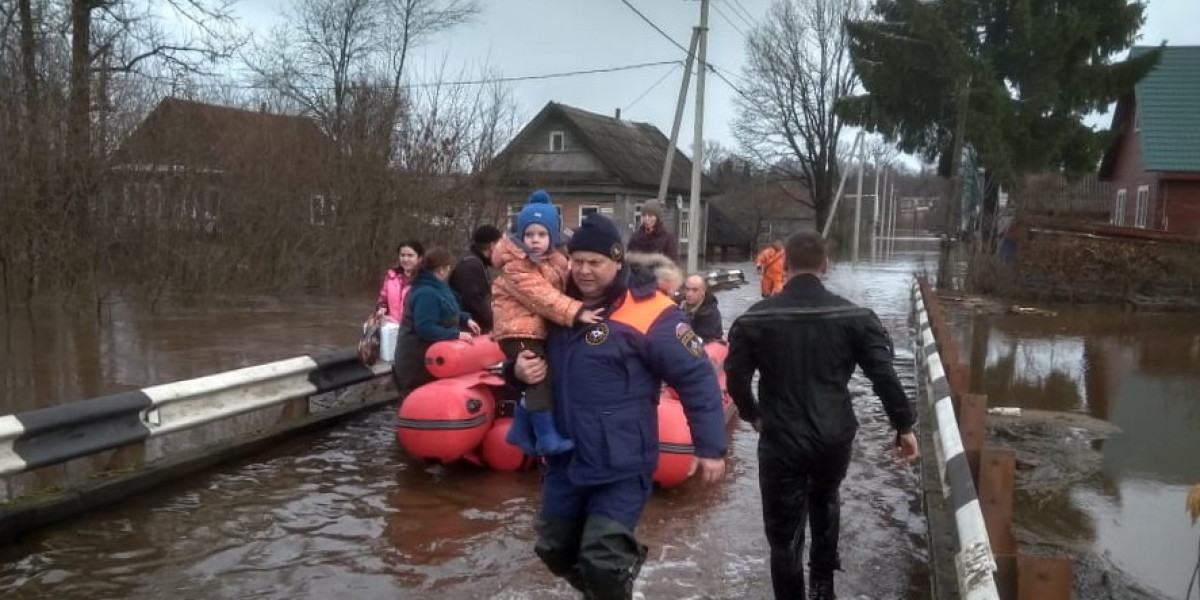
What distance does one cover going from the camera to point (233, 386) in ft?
24.2

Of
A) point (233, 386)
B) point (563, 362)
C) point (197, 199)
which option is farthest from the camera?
point (197, 199)

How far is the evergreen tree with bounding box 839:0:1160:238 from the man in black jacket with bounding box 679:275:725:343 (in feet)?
67.5

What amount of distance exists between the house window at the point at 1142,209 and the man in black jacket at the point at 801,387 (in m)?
33.7

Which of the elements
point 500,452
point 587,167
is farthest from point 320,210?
point 587,167

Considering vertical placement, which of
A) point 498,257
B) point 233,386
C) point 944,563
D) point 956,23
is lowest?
point 944,563

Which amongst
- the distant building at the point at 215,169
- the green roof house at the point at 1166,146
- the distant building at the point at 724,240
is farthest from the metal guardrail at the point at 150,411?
the distant building at the point at 724,240

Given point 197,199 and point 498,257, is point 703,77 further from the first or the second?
point 498,257

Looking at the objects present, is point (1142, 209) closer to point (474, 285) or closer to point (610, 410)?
point (474, 285)

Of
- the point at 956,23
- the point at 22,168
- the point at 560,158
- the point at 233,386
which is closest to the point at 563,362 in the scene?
the point at 233,386

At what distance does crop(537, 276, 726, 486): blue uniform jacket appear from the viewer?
3.96m

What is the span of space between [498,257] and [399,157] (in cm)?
1760

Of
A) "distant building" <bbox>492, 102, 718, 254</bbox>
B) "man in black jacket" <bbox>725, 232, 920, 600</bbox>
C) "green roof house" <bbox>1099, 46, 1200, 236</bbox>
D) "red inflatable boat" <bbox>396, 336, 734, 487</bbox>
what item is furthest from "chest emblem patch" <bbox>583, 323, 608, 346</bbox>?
"distant building" <bbox>492, 102, 718, 254</bbox>

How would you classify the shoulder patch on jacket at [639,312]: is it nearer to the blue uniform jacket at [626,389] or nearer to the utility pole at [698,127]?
the blue uniform jacket at [626,389]

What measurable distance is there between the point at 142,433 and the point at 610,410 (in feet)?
12.5
